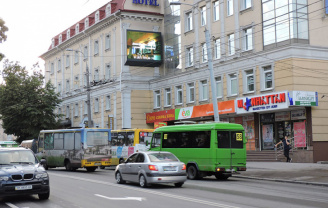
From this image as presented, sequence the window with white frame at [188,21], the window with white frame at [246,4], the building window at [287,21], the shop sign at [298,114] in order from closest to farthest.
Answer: the shop sign at [298,114] → the building window at [287,21] → the window with white frame at [246,4] → the window with white frame at [188,21]

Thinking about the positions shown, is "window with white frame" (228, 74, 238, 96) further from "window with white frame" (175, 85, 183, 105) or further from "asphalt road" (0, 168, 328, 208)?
"asphalt road" (0, 168, 328, 208)

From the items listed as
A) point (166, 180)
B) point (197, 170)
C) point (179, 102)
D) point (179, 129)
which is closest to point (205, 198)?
point (166, 180)

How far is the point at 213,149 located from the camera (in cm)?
2075

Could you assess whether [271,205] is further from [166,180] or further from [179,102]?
[179,102]

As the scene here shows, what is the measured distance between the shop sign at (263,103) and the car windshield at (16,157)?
19.6 m

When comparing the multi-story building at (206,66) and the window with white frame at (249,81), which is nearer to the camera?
the multi-story building at (206,66)

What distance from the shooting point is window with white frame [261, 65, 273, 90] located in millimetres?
32700

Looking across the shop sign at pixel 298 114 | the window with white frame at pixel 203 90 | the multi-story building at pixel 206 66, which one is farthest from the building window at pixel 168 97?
the shop sign at pixel 298 114

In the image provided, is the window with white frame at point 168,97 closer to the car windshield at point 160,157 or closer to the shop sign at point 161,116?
the shop sign at point 161,116

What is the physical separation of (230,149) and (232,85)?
16266 mm

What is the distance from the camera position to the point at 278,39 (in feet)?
105

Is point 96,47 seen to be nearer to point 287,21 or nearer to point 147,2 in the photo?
point 147,2

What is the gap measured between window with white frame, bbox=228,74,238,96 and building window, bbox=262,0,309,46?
188 inches

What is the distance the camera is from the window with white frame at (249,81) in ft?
114
